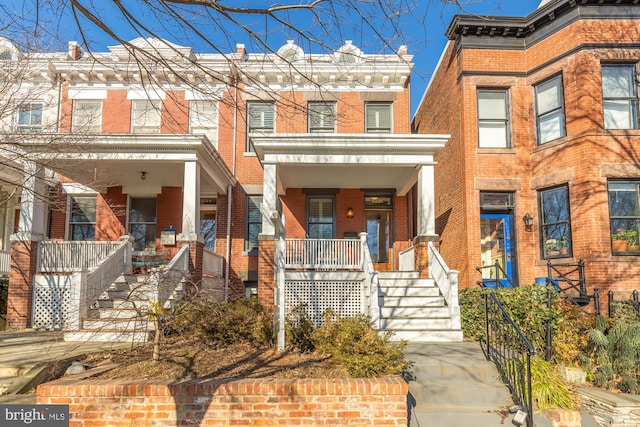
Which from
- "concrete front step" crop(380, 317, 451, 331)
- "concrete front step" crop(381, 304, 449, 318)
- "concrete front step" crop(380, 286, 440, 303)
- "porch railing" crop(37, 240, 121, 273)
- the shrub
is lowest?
the shrub

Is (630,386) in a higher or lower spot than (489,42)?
lower

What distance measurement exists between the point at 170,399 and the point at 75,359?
2.75m

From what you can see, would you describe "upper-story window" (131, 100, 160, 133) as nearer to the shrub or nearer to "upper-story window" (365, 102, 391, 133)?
"upper-story window" (365, 102, 391, 133)

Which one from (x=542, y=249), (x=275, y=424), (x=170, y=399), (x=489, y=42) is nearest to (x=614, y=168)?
(x=542, y=249)

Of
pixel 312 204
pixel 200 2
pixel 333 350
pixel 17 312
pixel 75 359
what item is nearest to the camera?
pixel 200 2

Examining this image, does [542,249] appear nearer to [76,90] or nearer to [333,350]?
[333,350]

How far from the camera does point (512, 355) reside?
6426mm

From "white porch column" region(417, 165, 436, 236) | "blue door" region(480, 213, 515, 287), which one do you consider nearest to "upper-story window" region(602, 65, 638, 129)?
"blue door" region(480, 213, 515, 287)

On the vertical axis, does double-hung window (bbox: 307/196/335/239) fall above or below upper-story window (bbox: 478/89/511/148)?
below

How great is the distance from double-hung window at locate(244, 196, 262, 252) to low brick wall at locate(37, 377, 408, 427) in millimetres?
9207

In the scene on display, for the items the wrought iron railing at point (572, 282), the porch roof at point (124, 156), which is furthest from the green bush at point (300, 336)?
the wrought iron railing at point (572, 282)

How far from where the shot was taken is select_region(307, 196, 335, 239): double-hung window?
46.4ft

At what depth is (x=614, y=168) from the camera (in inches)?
413

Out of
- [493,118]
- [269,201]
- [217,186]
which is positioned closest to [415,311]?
[269,201]
